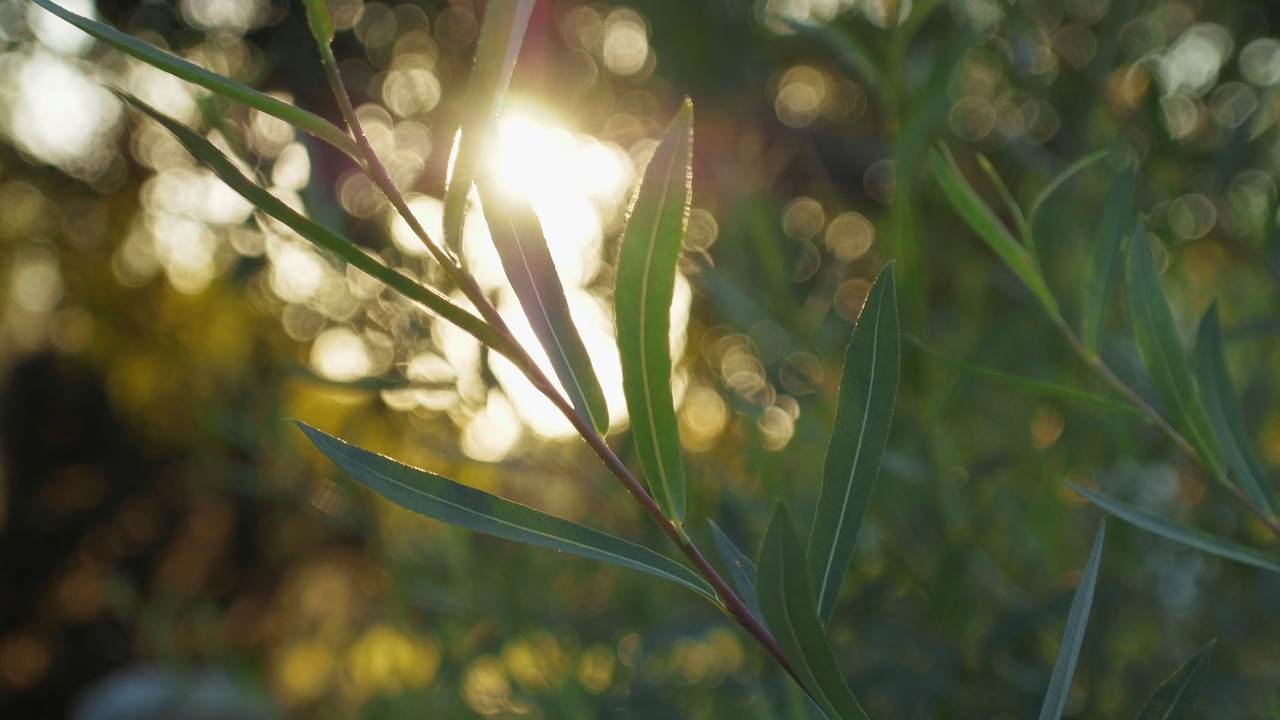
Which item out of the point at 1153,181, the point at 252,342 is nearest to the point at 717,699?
the point at 1153,181

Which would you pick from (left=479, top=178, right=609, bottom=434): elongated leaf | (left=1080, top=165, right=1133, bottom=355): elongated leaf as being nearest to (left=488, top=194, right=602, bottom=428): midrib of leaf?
(left=479, top=178, right=609, bottom=434): elongated leaf

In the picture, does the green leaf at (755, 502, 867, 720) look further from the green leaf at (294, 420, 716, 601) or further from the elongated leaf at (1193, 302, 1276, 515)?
the elongated leaf at (1193, 302, 1276, 515)

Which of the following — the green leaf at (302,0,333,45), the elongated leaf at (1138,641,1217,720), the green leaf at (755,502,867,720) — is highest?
the green leaf at (302,0,333,45)

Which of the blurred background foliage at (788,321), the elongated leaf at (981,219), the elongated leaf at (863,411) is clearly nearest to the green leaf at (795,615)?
the elongated leaf at (863,411)

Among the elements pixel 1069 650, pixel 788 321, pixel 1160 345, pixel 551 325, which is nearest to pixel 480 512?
pixel 551 325

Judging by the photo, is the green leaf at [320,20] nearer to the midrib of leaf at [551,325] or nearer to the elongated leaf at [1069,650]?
the midrib of leaf at [551,325]

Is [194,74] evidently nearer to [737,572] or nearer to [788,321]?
[737,572]

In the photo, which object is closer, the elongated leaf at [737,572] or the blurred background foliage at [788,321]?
the elongated leaf at [737,572]
